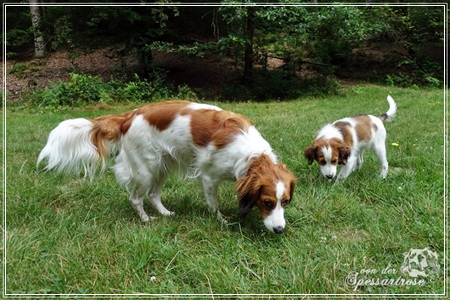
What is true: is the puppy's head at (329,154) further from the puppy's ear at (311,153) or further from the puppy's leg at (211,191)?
the puppy's leg at (211,191)

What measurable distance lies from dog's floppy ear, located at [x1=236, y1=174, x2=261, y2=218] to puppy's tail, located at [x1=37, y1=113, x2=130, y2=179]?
133 centimetres

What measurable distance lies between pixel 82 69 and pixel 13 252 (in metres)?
8.55

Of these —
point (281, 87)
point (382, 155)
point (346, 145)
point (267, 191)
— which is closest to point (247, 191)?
point (267, 191)

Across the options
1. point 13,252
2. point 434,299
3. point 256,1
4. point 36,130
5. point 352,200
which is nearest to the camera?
point 434,299

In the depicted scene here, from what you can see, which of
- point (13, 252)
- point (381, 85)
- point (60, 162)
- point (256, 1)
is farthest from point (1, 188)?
point (381, 85)

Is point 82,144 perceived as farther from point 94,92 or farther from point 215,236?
point 94,92

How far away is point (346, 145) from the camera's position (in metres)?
4.55

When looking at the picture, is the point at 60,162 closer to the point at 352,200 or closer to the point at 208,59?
the point at 352,200

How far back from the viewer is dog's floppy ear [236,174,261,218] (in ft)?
10.1

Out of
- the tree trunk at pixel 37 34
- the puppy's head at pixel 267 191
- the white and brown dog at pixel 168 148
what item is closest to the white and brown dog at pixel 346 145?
the white and brown dog at pixel 168 148

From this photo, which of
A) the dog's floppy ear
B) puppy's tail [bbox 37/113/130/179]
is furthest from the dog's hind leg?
the dog's floppy ear

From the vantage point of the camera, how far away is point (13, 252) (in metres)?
2.80

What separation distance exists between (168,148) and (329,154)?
1.93 metres

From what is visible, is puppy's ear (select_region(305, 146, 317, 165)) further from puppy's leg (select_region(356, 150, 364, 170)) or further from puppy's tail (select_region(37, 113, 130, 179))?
puppy's tail (select_region(37, 113, 130, 179))
